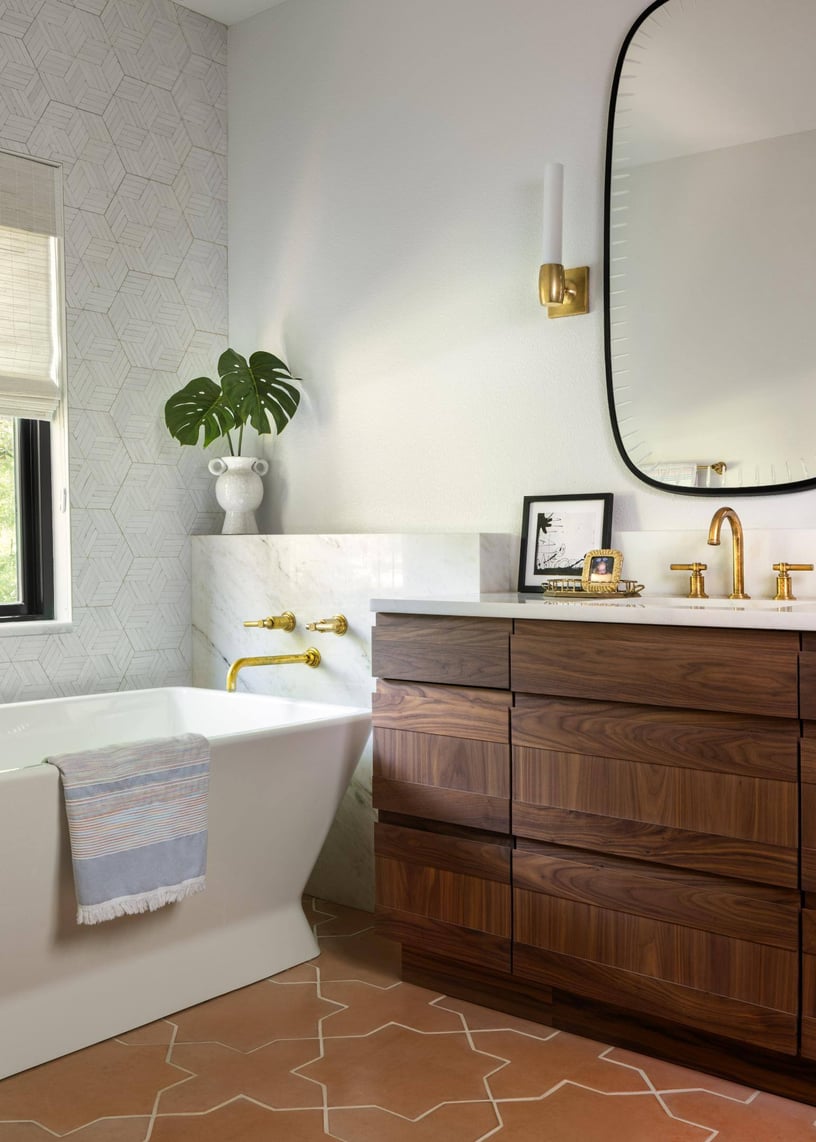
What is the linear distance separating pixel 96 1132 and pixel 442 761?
3.18 ft

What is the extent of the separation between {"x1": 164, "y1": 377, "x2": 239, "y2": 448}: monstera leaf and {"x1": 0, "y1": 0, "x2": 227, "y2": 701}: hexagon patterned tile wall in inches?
5.8

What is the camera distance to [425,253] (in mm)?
3055

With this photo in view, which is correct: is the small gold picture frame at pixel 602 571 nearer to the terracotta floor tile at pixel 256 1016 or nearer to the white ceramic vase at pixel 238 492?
the terracotta floor tile at pixel 256 1016

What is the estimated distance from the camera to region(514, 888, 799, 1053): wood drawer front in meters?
1.87

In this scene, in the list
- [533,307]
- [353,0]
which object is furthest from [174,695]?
[353,0]

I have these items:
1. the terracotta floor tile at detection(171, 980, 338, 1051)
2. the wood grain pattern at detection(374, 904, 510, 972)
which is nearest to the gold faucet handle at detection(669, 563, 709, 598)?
the wood grain pattern at detection(374, 904, 510, 972)

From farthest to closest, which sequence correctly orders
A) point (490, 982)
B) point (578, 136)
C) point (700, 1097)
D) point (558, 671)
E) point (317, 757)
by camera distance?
1. point (578, 136)
2. point (317, 757)
3. point (490, 982)
4. point (558, 671)
5. point (700, 1097)

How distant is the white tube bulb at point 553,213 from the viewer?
2.65 metres

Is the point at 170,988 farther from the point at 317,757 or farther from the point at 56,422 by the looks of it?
the point at 56,422

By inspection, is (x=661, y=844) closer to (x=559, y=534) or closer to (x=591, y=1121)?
(x=591, y=1121)

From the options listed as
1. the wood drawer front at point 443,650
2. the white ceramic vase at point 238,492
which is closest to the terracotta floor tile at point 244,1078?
the wood drawer front at point 443,650

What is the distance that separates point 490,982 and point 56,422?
2013 millimetres

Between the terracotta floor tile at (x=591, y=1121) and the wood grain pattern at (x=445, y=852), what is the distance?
1.45ft

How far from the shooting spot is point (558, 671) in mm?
2141
